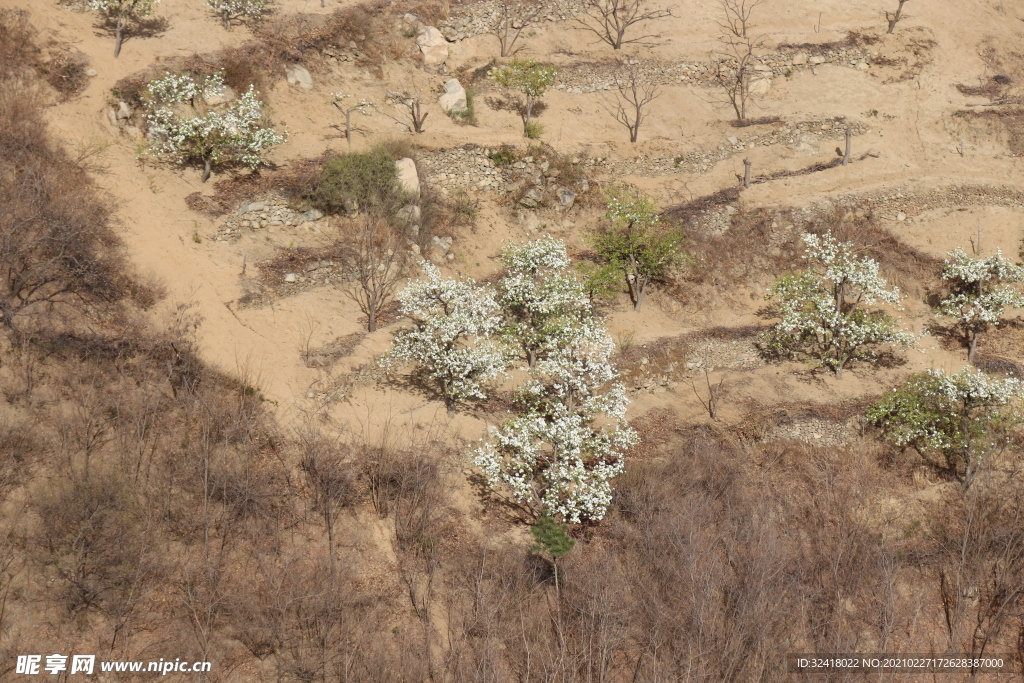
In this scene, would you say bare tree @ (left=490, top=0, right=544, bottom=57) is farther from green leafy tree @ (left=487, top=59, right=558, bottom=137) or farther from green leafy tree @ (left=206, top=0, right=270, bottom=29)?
green leafy tree @ (left=206, top=0, right=270, bottom=29)

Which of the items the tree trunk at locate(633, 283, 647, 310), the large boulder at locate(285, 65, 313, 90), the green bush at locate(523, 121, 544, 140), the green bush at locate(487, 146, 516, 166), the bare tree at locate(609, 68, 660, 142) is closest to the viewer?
the tree trunk at locate(633, 283, 647, 310)

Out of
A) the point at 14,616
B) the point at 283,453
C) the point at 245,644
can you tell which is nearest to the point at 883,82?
the point at 283,453

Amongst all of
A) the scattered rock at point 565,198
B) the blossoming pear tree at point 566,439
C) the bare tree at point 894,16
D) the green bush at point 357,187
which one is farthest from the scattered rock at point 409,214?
the bare tree at point 894,16

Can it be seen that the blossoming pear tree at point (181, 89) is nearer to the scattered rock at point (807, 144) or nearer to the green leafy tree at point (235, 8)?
the green leafy tree at point (235, 8)

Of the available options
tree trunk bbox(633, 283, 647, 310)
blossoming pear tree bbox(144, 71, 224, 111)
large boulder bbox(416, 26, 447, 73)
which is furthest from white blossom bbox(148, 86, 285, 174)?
tree trunk bbox(633, 283, 647, 310)

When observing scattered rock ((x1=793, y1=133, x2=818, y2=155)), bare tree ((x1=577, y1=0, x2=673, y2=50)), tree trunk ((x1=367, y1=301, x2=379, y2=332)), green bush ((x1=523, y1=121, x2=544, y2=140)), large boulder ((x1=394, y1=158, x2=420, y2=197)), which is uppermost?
bare tree ((x1=577, y1=0, x2=673, y2=50))
